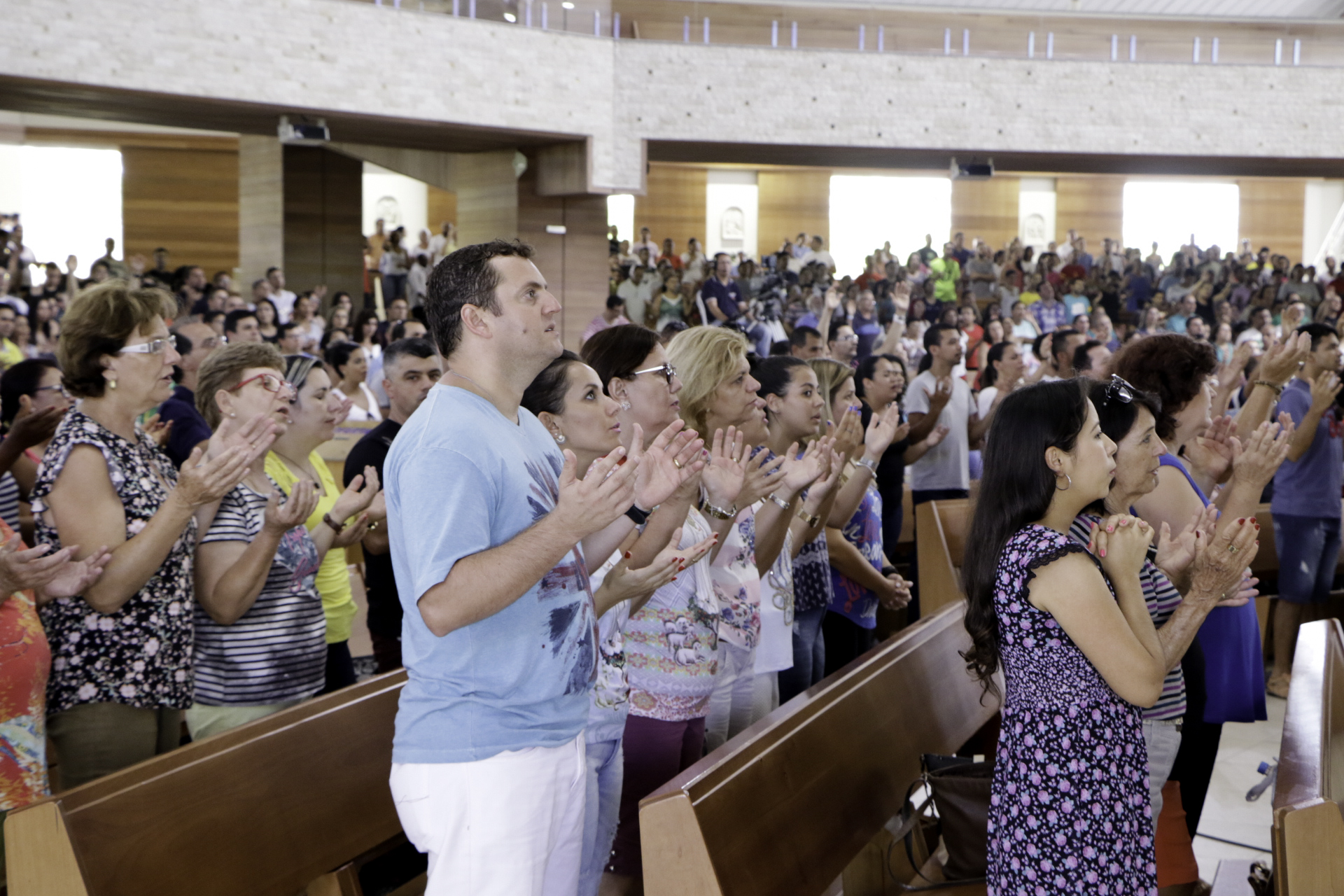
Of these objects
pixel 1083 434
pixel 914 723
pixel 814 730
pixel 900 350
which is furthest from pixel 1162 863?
pixel 900 350

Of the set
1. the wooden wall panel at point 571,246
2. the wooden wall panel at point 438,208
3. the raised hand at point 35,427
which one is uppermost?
the wooden wall panel at point 438,208

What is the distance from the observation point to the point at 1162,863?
8.87 feet

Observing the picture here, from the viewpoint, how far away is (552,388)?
2359 mm

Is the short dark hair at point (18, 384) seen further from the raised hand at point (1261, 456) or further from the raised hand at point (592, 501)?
the raised hand at point (1261, 456)

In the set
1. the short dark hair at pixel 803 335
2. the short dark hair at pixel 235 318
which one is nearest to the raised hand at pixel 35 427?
the short dark hair at pixel 235 318

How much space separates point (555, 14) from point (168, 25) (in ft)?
12.7

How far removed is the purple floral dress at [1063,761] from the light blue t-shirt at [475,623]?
0.73 metres

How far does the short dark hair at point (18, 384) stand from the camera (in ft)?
12.9

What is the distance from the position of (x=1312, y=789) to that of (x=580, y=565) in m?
1.30

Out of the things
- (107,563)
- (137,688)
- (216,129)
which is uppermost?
(216,129)

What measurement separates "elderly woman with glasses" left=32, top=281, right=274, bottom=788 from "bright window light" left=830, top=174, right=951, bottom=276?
65.4 ft

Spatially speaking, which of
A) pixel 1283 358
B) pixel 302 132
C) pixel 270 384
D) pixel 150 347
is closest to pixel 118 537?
pixel 150 347

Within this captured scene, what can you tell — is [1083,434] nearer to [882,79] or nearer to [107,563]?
[107,563]

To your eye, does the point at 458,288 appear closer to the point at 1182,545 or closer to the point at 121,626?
the point at 121,626
